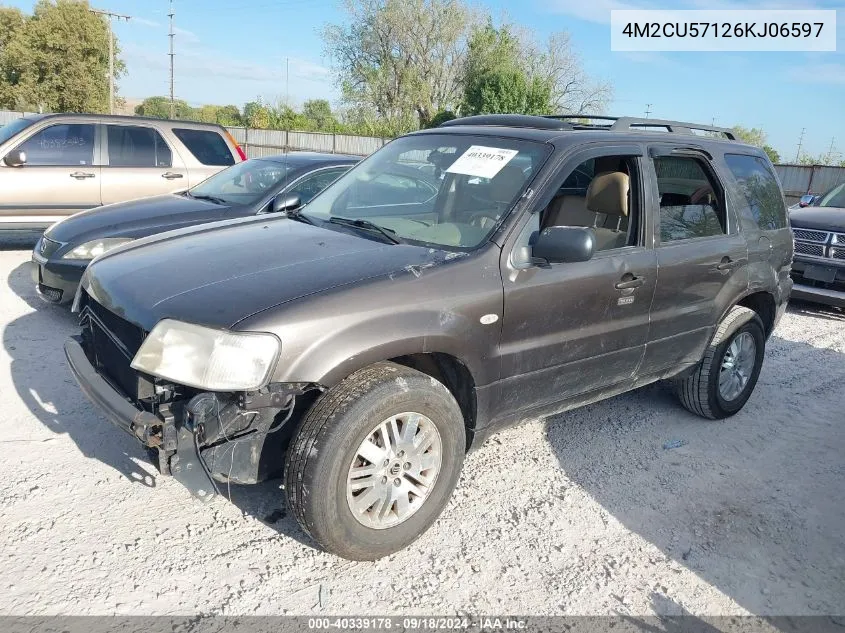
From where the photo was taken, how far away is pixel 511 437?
14.1ft

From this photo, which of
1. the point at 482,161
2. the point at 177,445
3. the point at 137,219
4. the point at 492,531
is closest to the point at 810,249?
the point at 482,161

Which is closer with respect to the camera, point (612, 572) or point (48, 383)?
point (612, 572)

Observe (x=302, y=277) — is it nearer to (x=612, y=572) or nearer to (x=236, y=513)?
(x=236, y=513)

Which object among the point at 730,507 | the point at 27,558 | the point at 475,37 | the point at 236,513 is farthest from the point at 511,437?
the point at 475,37

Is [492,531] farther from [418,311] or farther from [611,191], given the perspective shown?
[611,191]

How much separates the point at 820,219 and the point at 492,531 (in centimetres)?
703

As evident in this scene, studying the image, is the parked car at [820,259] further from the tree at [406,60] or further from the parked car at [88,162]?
the tree at [406,60]

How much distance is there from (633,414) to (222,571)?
3.07 meters

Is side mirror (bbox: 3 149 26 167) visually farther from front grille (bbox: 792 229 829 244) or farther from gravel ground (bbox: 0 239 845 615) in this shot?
front grille (bbox: 792 229 829 244)

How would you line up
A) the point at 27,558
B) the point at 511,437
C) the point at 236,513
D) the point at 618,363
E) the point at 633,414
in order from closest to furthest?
the point at 27,558, the point at 236,513, the point at 618,363, the point at 511,437, the point at 633,414

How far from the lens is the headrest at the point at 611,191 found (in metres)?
3.90

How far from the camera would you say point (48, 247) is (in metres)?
5.74

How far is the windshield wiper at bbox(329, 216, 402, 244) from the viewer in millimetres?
3422

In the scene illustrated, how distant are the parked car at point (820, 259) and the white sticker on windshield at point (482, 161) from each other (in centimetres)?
545
